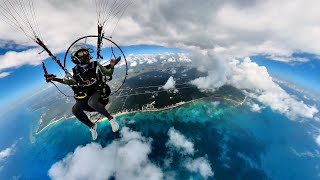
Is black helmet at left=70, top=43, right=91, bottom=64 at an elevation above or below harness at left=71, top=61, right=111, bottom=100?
above

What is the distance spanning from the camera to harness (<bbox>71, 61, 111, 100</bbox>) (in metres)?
9.16

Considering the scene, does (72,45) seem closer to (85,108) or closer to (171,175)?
(85,108)

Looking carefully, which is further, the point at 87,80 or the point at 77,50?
the point at 87,80

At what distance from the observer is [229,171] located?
172 m

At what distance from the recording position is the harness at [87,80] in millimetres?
9156

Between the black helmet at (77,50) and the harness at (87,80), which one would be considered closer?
the black helmet at (77,50)

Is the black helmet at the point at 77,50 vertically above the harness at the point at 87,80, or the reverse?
the black helmet at the point at 77,50

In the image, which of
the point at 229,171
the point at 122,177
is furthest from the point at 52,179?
the point at 229,171

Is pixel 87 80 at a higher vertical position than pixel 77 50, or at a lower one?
lower

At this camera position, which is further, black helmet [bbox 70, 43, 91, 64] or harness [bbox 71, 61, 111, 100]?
harness [bbox 71, 61, 111, 100]

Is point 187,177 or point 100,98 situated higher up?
point 100,98

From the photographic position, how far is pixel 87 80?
30.5 feet

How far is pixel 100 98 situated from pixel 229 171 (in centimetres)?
19064

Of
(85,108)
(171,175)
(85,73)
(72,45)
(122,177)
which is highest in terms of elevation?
(72,45)
